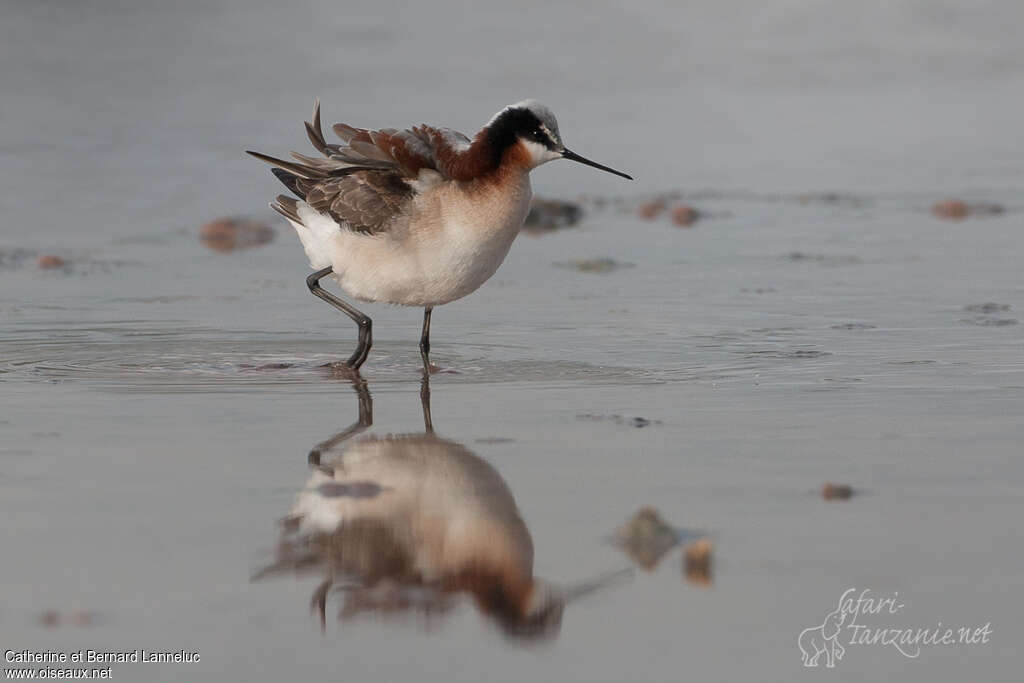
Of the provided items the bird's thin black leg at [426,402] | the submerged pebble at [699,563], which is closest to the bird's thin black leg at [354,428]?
the bird's thin black leg at [426,402]

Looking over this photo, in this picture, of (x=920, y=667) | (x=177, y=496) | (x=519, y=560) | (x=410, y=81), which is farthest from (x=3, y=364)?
(x=410, y=81)

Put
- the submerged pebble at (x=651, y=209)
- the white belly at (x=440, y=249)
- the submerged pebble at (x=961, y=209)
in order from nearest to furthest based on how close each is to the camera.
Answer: the white belly at (x=440, y=249) < the submerged pebble at (x=961, y=209) < the submerged pebble at (x=651, y=209)

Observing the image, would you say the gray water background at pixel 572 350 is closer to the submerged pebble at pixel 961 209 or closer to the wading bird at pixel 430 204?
the submerged pebble at pixel 961 209

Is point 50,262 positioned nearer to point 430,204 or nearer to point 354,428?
point 430,204

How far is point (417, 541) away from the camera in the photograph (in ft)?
17.9

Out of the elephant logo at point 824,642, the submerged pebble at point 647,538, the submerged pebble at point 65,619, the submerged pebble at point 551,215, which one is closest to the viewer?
the elephant logo at point 824,642

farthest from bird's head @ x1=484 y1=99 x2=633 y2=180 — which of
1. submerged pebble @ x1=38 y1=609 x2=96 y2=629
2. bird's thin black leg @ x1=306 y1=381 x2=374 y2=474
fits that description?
submerged pebble @ x1=38 y1=609 x2=96 y2=629

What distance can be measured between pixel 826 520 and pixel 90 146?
12.8 metres

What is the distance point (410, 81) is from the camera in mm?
20234

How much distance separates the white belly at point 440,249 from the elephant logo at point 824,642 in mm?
4273

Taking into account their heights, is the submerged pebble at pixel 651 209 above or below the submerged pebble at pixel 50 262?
above

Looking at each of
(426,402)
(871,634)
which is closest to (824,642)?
(871,634)

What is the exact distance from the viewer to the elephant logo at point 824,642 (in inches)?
178

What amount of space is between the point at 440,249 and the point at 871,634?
447cm
